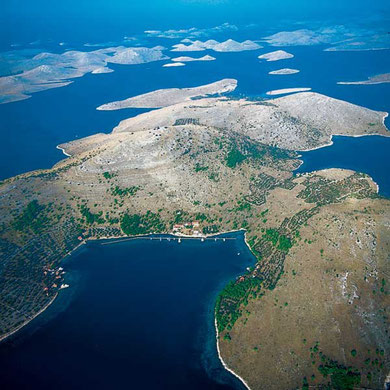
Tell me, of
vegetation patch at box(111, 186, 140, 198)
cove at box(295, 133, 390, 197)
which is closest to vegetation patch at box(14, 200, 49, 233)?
vegetation patch at box(111, 186, 140, 198)

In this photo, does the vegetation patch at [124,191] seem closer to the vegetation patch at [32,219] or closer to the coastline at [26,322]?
the vegetation patch at [32,219]

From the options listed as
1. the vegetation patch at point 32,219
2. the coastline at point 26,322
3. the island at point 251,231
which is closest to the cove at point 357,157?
the island at point 251,231

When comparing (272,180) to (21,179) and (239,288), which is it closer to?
(239,288)

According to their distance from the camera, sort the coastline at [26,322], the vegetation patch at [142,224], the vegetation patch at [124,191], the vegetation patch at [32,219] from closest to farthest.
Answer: the coastline at [26,322], the vegetation patch at [32,219], the vegetation patch at [142,224], the vegetation patch at [124,191]

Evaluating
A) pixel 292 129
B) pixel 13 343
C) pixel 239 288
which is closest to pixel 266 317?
pixel 239 288

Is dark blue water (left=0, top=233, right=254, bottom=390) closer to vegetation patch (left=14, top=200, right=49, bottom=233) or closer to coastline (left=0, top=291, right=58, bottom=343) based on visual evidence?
coastline (left=0, top=291, right=58, bottom=343)

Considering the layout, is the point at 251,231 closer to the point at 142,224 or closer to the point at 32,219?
the point at 142,224

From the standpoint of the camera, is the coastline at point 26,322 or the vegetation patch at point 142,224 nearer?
the coastline at point 26,322
